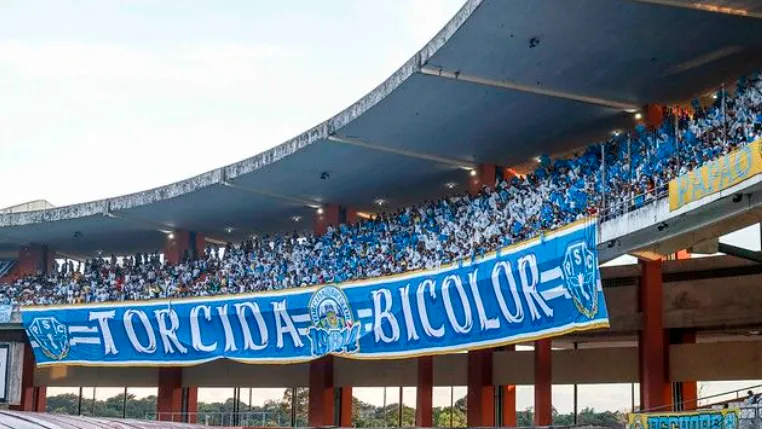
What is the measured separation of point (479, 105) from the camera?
24.2m

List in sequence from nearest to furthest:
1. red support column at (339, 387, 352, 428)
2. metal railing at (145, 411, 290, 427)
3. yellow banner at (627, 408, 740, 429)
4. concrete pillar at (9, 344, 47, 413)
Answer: yellow banner at (627, 408, 740, 429) → metal railing at (145, 411, 290, 427) → red support column at (339, 387, 352, 428) → concrete pillar at (9, 344, 47, 413)

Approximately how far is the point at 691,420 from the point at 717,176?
154 inches

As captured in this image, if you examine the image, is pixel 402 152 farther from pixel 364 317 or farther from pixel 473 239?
pixel 364 317

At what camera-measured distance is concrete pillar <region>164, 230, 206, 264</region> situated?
3747cm

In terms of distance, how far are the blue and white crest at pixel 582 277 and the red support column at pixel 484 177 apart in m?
7.81

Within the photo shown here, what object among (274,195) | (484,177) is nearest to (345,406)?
(274,195)

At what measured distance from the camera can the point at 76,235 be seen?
127ft

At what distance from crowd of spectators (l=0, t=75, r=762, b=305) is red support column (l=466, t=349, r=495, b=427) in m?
3.50

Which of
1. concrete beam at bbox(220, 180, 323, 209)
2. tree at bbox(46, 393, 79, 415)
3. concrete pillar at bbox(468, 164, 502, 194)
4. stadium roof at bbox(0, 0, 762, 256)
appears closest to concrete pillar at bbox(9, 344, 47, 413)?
stadium roof at bbox(0, 0, 762, 256)

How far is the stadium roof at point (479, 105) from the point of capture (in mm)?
19781

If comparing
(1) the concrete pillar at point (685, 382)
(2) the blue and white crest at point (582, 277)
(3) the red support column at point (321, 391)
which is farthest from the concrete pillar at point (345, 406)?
(2) the blue and white crest at point (582, 277)

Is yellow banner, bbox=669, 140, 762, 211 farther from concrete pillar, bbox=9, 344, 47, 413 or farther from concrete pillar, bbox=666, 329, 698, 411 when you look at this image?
concrete pillar, bbox=9, 344, 47, 413

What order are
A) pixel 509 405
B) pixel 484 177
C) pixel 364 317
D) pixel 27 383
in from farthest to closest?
pixel 27 383 → pixel 509 405 → pixel 484 177 → pixel 364 317

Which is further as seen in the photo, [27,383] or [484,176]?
[27,383]
